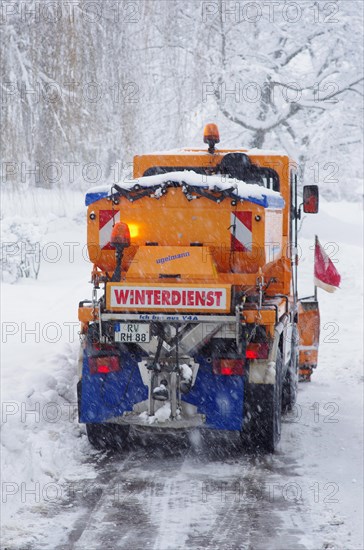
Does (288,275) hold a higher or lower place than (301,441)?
higher

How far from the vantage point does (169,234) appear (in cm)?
726

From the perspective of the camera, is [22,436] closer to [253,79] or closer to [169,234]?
[169,234]

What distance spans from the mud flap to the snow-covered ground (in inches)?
16.0

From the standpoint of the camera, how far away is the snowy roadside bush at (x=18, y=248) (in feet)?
53.1

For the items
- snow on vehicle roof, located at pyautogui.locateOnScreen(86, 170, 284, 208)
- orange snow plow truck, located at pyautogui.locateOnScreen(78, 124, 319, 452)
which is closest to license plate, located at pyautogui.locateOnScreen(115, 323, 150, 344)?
orange snow plow truck, located at pyautogui.locateOnScreen(78, 124, 319, 452)

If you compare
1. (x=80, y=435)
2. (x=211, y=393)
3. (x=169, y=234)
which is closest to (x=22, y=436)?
(x=80, y=435)

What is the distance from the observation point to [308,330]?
10.5m

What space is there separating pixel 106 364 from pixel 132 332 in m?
0.38

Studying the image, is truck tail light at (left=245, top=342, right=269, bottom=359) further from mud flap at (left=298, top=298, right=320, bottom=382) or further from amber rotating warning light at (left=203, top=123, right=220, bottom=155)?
mud flap at (left=298, top=298, right=320, bottom=382)

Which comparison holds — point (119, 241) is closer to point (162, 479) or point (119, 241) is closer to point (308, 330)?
point (162, 479)

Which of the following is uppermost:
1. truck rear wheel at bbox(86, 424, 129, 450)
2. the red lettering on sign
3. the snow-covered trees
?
the snow-covered trees

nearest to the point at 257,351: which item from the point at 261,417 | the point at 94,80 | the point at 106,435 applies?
the point at 261,417

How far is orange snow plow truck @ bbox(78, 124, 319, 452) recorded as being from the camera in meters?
6.70

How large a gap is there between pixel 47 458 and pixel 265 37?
805 inches
